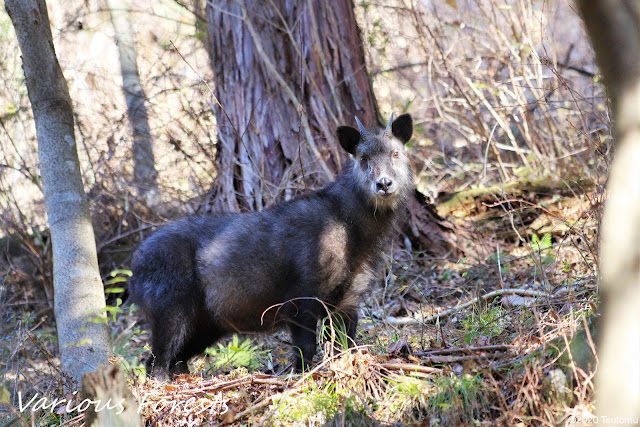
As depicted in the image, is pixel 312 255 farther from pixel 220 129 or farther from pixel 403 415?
pixel 220 129

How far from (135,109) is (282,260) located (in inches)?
207

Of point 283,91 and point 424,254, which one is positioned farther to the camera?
point 283,91

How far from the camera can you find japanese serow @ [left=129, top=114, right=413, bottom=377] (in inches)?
231

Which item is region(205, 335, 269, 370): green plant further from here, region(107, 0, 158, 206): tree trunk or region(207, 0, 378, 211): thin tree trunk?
region(107, 0, 158, 206): tree trunk

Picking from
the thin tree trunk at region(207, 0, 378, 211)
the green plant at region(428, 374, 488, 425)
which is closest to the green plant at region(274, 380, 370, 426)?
the green plant at region(428, 374, 488, 425)

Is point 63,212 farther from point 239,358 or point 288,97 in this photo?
point 288,97

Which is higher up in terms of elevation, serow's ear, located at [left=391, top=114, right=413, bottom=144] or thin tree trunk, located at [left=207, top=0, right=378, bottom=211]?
thin tree trunk, located at [left=207, top=0, right=378, bottom=211]

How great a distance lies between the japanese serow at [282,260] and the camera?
5.86 metres

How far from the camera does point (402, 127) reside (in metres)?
6.41

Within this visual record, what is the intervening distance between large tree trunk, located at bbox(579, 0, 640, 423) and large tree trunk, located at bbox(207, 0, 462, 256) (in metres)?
5.76

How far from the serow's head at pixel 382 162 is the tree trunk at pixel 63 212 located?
259 centimetres

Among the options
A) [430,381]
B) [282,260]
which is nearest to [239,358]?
[282,260]

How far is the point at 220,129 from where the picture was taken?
350 inches

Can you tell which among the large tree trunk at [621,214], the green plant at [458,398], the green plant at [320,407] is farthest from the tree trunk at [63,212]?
the large tree trunk at [621,214]
